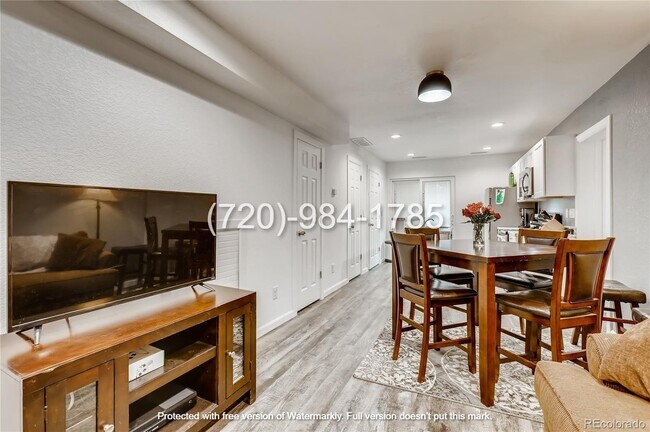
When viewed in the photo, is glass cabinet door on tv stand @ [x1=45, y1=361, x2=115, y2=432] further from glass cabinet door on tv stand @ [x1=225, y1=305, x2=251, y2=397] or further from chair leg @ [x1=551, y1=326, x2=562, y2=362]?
chair leg @ [x1=551, y1=326, x2=562, y2=362]

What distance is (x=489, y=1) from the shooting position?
5.59 feet

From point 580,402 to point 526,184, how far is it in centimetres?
439

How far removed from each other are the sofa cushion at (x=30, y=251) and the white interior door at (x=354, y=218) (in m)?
4.10

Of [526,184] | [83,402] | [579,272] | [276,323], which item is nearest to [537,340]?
[579,272]

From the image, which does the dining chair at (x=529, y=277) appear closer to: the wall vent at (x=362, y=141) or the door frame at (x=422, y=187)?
the wall vent at (x=362, y=141)

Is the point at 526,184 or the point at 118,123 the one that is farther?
the point at 526,184

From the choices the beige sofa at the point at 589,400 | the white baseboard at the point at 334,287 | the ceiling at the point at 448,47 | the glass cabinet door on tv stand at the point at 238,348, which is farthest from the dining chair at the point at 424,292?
the white baseboard at the point at 334,287

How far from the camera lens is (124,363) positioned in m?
1.19

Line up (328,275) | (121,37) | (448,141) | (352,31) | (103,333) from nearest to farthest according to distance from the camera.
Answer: (103,333)
(121,37)
(352,31)
(328,275)
(448,141)

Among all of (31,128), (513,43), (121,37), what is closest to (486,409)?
(513,43)

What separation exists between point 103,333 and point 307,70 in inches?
91.9

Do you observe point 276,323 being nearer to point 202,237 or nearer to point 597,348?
point 202,237

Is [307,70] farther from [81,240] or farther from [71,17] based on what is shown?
[81,240]

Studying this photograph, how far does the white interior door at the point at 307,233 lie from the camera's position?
134 inches
